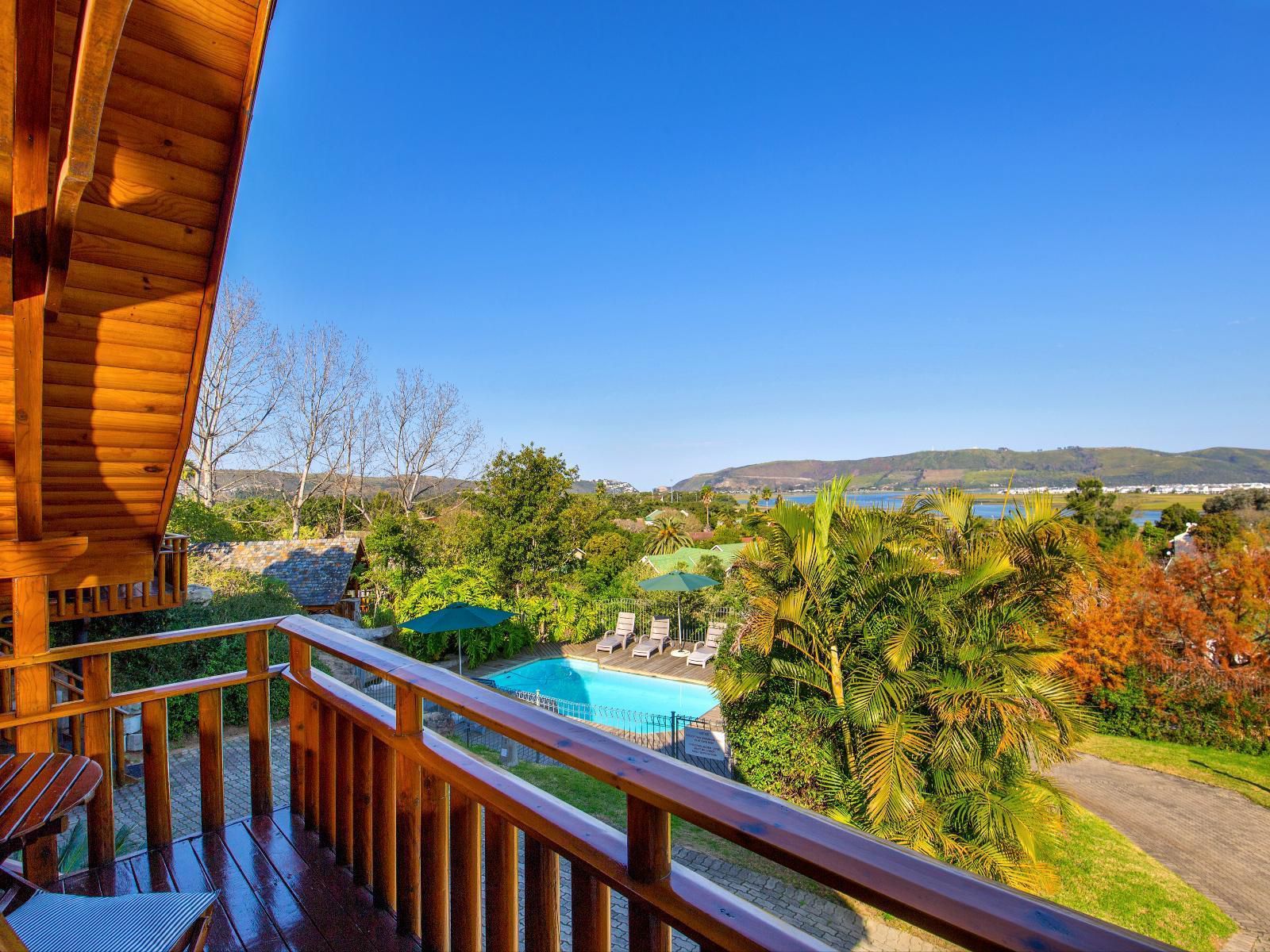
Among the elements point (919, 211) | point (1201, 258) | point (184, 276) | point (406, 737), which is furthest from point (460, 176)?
point (1201, 258)

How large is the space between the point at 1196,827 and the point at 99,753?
1298 centimetres

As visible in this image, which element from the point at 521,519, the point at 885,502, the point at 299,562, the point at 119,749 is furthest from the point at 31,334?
the point at 521,519

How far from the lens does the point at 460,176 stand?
1762 centimetres

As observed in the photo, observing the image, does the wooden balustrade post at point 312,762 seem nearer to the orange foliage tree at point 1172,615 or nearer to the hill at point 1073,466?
the orange foliage tree at point 1172,615

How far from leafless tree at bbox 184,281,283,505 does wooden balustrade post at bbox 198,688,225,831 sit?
50.9 ft

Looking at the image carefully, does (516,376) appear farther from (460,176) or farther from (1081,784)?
(1081,784)

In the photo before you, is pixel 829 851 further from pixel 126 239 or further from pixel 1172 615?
pixel 1172 615

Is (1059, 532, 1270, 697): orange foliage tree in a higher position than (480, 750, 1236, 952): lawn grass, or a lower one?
higher

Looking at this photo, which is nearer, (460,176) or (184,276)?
→ (184,276)

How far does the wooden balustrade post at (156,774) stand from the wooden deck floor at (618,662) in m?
11.1

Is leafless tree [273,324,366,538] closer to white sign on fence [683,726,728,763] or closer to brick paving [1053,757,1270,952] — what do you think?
white sign on fence [683,726,728,763]

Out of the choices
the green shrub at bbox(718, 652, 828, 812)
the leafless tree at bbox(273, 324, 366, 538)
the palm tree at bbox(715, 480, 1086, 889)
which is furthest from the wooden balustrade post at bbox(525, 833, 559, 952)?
the leafless tree at bbox(273, 324, 366, 538)

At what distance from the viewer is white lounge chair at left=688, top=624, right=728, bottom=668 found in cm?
1450

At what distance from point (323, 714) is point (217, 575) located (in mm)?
11042
